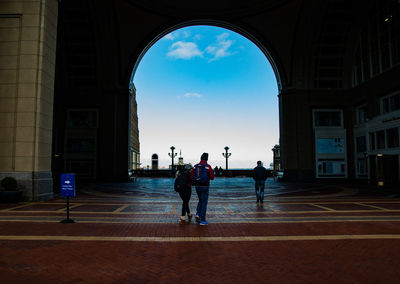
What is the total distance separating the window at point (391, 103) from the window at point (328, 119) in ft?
19.2

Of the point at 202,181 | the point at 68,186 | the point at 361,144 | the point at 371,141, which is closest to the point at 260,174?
the point at 202,181

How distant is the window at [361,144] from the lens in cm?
2855

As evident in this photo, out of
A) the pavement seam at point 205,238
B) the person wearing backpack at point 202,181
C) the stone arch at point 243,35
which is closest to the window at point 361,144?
the stone arch at point 243,35

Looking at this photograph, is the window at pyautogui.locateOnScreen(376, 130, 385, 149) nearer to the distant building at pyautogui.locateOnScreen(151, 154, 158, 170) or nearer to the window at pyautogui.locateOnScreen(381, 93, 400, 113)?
the window at pyautogui.locateOnScreen(381, 93, 400, 113)

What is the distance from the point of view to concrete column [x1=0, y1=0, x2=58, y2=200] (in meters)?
13.1

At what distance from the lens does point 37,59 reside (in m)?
13.5

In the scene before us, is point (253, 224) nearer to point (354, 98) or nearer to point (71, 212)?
point (71, 212)

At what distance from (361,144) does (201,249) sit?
29335 millimetres

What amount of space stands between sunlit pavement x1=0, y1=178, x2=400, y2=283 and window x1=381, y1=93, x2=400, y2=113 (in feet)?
59.8

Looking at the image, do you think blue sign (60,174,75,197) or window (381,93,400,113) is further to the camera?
window (381,93,400,113)

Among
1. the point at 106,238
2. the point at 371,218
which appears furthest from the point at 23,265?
the point at 371,218

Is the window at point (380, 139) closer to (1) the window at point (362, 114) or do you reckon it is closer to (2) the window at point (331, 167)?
(1) the window at point (362, 114)

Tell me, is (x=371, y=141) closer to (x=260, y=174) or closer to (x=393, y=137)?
(x=393, y=137)

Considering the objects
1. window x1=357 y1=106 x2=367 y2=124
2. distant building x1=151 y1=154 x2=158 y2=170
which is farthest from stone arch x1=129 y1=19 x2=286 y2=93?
distant building x1=151 y1=154 x2=158 y2=170
